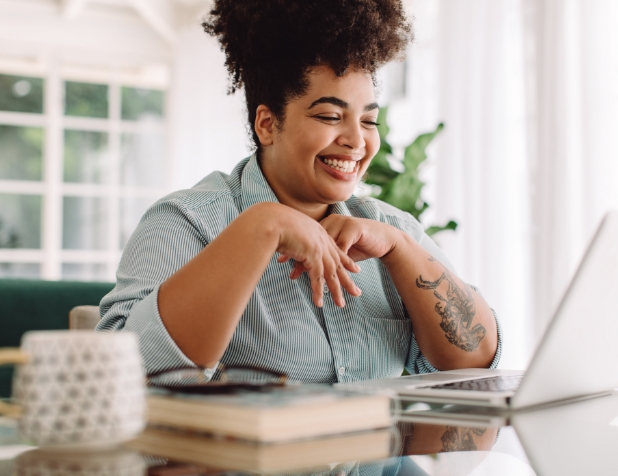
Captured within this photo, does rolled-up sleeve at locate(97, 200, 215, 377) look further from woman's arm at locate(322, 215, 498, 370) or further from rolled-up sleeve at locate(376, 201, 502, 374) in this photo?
rolled-up sleeve at locate(376, 201, 502, 374)

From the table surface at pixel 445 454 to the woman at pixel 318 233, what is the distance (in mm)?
396

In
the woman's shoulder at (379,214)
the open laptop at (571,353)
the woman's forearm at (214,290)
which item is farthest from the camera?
the woman's shoulder at (379,214)

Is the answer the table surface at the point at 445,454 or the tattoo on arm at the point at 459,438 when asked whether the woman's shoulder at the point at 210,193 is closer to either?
the table surface at the point at 445,454

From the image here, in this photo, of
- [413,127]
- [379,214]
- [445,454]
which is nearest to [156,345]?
[445,454]

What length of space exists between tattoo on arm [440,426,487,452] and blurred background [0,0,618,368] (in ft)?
3.47

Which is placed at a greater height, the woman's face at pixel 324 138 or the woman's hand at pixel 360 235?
the woman's face at pixel 324 138

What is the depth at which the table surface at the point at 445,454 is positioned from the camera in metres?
0.58

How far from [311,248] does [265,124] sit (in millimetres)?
538

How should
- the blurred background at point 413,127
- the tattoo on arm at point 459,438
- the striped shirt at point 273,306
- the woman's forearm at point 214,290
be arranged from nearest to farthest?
the tattoo on arm at point 459,438
the woman's forearm at point 214,290
the striped shirt at point 273,306
the blurred background at point 413,127

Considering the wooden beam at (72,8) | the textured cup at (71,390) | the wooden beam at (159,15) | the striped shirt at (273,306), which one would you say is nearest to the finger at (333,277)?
the striped shirt at (273,306)

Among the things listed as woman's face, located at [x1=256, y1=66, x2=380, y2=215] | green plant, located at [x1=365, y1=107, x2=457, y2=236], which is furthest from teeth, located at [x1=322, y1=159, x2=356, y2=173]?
green plant, located at [x1=365, y1=107, x2=457, y2=236]

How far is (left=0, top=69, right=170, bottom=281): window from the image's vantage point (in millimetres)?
5605

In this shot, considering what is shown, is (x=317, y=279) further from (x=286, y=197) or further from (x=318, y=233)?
(x=286, y=197)

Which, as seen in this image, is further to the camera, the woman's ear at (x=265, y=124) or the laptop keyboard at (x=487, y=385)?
the woman's ear at (x=265, y=124)
